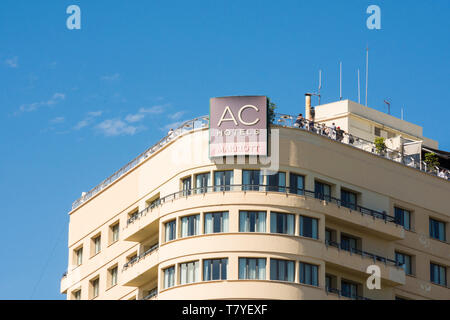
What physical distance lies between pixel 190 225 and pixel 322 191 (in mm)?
10174

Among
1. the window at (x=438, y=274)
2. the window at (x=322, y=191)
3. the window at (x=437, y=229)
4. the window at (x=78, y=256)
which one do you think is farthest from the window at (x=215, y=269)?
the window at (x=78, y=256)

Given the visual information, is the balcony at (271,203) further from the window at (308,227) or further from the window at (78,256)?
the window at (78,256)

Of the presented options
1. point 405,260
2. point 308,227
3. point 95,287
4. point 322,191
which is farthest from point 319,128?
point 95,287

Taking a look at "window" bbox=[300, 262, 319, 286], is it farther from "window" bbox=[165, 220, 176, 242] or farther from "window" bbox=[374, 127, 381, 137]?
"window" bbox=[374, 127, 381, 137]

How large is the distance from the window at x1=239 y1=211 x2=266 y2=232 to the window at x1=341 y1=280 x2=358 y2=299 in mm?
8407

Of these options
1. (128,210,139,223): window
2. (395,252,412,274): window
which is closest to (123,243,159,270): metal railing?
(128,210,139,223): window

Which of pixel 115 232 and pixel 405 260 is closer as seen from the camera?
pixel 405 260

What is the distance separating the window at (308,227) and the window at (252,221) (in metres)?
2.85

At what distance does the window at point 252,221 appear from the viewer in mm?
92125

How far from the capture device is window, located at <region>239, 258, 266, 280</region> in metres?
90.9

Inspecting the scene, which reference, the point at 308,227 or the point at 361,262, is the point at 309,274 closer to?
the point at 308,227

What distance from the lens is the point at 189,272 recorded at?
92.2 m

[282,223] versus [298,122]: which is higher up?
[298,122]

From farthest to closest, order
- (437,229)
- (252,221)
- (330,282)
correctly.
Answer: (437,229), (330,282), (252,221)
